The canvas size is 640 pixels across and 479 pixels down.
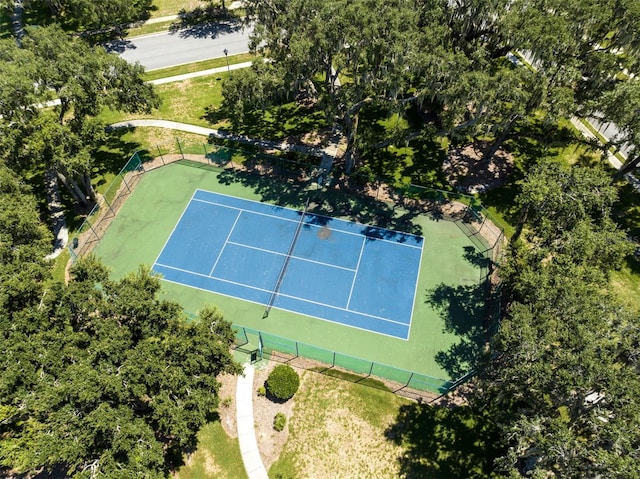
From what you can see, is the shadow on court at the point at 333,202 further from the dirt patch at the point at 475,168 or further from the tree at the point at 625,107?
the tree at the point at 625,107

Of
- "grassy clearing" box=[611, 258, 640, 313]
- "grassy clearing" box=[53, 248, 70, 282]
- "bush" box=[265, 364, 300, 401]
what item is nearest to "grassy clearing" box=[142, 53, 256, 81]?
"grassy clearing" box=[53, 248, 70, 282]

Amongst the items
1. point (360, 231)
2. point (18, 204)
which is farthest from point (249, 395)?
point (18, 204)

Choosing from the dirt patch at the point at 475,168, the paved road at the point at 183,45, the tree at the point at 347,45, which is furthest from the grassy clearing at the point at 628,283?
the paved road at the point at 183,45

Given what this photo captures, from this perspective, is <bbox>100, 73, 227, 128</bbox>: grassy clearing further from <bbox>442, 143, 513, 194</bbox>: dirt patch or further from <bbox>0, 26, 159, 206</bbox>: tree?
<bbox>442, 143, 513, 194</bbox>: dirt patch

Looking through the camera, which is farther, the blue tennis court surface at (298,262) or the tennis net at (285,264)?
the blue tennis court surface at (298,262)

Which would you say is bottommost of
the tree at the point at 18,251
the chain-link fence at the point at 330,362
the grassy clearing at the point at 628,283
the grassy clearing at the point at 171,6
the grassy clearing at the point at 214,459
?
the grassy clearing at the point at 214,459

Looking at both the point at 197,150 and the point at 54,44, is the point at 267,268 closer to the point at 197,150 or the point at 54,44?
the point at 197,150

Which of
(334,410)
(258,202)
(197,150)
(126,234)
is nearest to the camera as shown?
(334,410)
